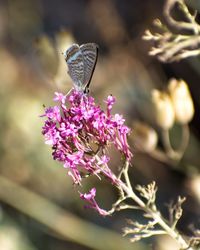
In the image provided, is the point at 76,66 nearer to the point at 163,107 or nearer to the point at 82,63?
the point at 82,63

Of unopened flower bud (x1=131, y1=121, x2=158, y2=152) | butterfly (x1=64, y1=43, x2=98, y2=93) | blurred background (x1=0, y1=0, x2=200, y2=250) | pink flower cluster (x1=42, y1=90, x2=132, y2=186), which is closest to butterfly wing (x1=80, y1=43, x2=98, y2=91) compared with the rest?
butterfly (x1=64, y1=43, x2=98, y2=93)

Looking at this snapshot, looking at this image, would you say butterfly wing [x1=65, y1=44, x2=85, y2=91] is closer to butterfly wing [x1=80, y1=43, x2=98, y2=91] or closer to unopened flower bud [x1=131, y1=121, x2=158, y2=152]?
butterfly wing [x1=80, y1=43, x2=98, y2=91]

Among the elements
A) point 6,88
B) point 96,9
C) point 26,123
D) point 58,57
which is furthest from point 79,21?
point 58,57

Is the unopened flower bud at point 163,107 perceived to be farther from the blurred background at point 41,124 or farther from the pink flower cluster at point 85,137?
the pink flower cluster at point 85,137

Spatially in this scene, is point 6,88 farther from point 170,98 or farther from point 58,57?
point 170,98

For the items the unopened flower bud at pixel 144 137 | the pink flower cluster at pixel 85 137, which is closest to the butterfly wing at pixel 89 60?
the pink flower cluster at pixel 85 137

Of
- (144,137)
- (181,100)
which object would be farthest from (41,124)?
(181,100)

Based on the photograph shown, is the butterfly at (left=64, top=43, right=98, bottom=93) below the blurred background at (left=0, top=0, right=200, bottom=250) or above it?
below

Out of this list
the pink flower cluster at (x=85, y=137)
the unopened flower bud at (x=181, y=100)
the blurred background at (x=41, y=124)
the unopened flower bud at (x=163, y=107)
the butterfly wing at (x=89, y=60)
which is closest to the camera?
the pink flower cluster at (x=85, y=137)
